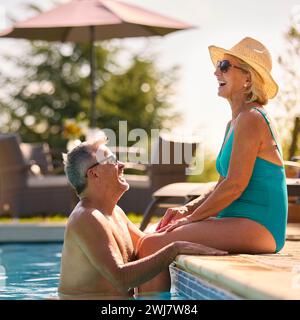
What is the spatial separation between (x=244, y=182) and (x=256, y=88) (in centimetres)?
53

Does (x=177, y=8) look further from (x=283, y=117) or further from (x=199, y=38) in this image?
(x=283, y=117)

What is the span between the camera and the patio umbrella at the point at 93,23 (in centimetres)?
1215

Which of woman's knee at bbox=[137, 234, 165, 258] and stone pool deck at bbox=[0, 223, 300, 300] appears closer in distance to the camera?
stone pool deck at bbox=[0, 223, 300, 300]

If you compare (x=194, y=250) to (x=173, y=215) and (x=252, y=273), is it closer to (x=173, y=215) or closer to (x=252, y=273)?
(x=173, y=215)

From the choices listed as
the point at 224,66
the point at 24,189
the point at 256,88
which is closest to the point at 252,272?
the point at 256,88

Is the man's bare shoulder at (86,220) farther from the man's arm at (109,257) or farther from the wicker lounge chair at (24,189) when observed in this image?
the wicker lounge chair at (24,189)

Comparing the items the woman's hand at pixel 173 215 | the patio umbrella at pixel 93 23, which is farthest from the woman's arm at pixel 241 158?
the patio umbrella at pixel 93 23

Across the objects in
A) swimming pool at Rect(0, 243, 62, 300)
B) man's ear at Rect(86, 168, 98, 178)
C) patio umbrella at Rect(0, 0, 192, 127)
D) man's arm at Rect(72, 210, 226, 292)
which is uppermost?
patio umbrella at Rect(0, 0, 192, 127)

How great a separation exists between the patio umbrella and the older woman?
745 centimetres

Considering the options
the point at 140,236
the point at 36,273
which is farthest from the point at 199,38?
the point at 140,236

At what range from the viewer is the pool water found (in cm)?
571

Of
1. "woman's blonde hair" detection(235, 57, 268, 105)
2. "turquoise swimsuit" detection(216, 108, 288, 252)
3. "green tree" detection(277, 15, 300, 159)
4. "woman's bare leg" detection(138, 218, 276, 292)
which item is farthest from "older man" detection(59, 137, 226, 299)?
"green tree" detection(277, 15, 300, 159)

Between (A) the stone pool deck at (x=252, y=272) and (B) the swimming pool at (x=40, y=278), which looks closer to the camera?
(A) the stone pool deck at (x=252, y=272)

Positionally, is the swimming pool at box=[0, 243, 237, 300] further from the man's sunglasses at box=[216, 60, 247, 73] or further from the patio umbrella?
the patio umbrella
